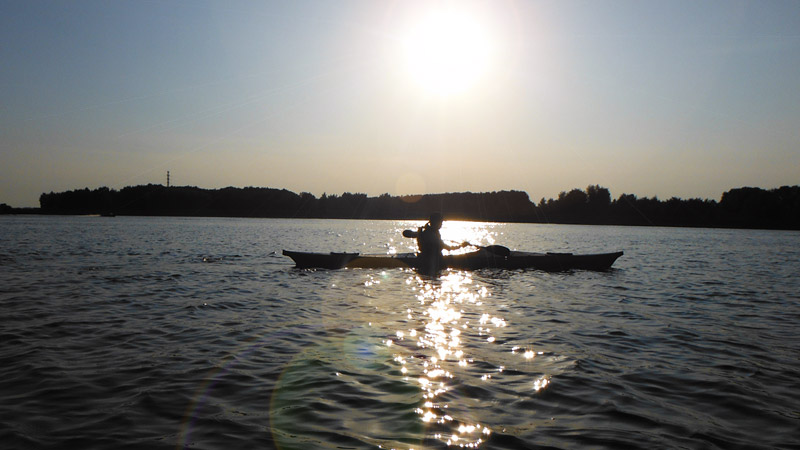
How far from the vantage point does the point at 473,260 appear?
23.4 m

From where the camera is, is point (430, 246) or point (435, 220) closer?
point (435, 220)

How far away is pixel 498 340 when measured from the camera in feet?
30.9

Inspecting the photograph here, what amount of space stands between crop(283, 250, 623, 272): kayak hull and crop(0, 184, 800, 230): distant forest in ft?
371

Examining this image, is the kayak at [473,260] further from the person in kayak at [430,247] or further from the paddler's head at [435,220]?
the paddler's head at [435,220]

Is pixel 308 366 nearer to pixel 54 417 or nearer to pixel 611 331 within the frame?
pixel 54 417

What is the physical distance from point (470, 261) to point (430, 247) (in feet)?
8.61

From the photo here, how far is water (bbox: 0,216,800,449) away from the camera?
5074 millimetres

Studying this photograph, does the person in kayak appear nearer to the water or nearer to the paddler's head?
the paddler's head

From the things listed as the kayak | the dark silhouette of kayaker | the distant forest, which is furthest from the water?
the distant forest

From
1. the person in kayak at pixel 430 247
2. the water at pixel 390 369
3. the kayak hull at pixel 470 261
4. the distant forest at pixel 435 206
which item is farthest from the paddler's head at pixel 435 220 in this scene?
the distant forest at pixel 435 206

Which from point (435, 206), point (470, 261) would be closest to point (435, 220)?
point (470, 261)

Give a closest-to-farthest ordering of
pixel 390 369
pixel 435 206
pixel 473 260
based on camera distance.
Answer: pixel 390 369
pixel 473 260
pixel 435 206

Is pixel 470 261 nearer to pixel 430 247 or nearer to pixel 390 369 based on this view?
pixel 430 247

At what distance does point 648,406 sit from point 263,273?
1790cm
